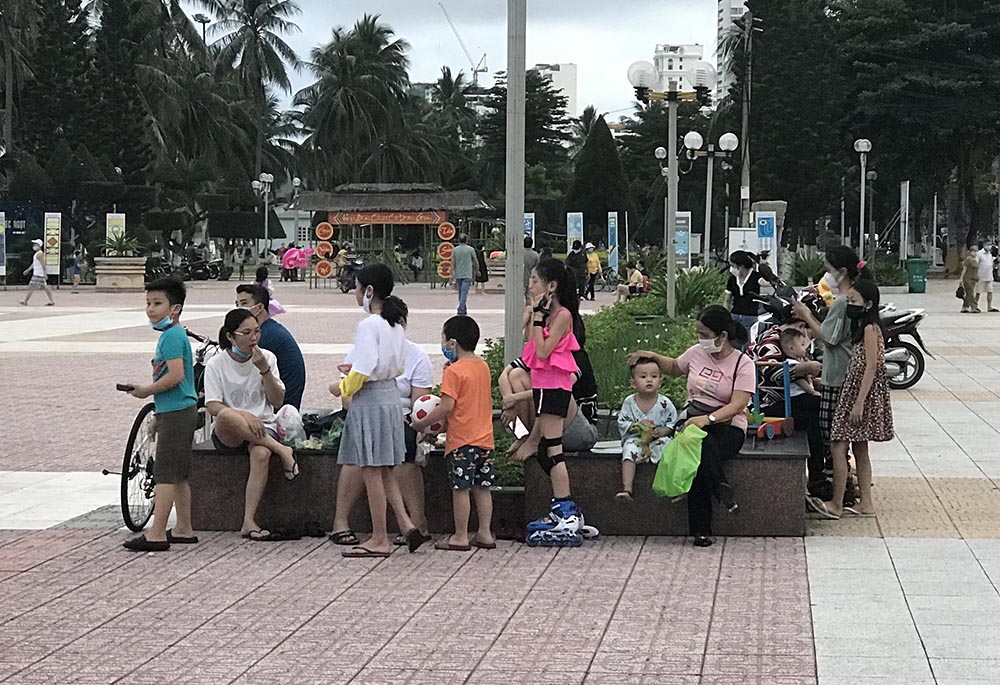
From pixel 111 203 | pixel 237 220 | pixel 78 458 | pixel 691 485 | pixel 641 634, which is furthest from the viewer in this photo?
pixel 237 220

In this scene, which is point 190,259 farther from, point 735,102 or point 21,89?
point 735,102

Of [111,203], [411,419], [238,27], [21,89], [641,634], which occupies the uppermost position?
[238,27]

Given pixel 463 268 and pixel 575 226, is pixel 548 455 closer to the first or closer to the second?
pixel 463 268

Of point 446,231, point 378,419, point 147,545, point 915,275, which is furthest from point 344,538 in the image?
point 446,231

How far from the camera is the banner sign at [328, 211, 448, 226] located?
49.2 meters

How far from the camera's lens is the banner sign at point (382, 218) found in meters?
49.2

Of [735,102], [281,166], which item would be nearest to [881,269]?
[735,102]

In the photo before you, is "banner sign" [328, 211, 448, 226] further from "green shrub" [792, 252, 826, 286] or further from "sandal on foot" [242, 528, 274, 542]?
"sandal on foot" [242, 528, 274, 542]

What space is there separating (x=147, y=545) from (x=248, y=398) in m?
0.98

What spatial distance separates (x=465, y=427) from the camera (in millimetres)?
7871

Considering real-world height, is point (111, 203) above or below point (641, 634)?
above

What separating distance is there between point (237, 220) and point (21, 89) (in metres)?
13.5

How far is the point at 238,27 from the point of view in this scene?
75188 millimetres

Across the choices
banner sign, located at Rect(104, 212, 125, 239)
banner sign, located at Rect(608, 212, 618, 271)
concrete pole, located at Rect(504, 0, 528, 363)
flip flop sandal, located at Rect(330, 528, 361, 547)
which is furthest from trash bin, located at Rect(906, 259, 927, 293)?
flip flop sandal, located at Rect(330, 528, 361, 547)
